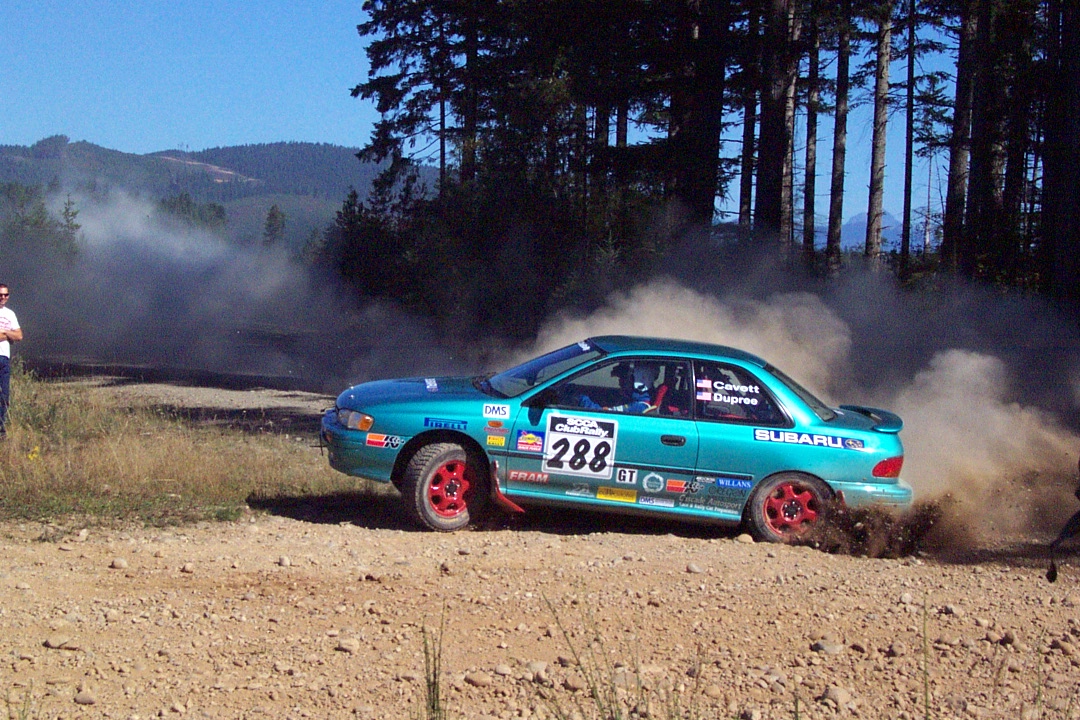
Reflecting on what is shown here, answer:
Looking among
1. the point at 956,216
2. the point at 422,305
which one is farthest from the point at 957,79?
the point at 422,305

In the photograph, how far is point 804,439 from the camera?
25.5 ft

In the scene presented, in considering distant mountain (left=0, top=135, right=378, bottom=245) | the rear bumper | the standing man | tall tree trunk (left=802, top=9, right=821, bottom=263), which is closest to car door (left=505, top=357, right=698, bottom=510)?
the rear bumper

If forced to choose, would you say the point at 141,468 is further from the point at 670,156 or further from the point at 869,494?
the point at 670,156

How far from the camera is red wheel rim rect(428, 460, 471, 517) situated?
7.61m

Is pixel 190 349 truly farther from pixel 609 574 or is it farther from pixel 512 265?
pixel 609 574

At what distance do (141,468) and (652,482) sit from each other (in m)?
4.46

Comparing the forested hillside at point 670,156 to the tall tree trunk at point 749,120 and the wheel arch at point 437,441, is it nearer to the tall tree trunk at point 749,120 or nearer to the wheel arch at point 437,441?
the tall tree trunk at point 749,120

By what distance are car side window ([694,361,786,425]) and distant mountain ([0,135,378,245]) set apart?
2338 inches

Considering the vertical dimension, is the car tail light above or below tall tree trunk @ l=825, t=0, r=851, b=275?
below

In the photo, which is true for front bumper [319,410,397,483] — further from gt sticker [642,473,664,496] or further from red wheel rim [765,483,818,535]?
red wheel rim [765,483,818,535]

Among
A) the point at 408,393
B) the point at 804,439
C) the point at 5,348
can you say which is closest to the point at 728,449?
the point at 804,439

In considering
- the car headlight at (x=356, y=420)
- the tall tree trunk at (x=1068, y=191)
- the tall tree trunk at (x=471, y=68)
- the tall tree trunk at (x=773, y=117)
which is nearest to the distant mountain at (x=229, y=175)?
the tall tree trunk at (x=471, y=68)

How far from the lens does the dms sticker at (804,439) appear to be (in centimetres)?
776

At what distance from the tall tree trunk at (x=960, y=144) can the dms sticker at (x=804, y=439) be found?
46.9 feet
